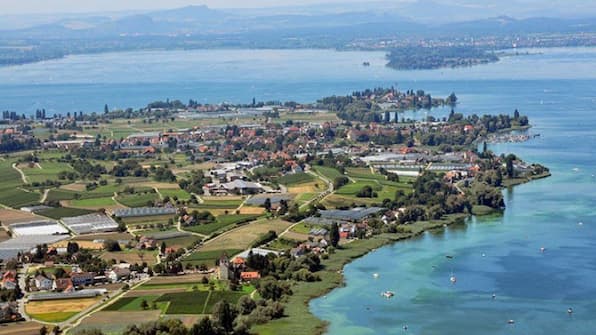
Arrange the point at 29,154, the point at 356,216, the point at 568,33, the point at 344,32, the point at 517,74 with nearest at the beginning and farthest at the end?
the point at 356,216
the point at 29,154
the point at 517,74
the point at 568,33
the point at 344,32

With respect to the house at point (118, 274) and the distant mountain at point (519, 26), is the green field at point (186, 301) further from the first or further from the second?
the distant mountain at point (519, 26)

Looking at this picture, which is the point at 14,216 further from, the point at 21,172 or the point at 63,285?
the point at 63,285

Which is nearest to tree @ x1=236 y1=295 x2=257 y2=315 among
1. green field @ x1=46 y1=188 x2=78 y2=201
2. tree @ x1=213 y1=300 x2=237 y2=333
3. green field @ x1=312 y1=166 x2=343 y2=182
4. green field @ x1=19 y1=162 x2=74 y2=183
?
tree @ x1=213 y1=300 x2=237 y2=333

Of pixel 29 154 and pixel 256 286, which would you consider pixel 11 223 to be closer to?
pixel 256 286

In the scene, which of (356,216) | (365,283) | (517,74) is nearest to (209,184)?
(356,216)

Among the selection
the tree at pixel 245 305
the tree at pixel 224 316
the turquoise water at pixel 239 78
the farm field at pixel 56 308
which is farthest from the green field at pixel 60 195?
the turquoise water at pixel 239 78

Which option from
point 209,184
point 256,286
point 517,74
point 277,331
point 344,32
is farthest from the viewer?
point 344,32

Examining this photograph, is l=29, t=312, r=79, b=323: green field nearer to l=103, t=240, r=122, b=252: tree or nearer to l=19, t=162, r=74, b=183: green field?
l=103, t=240, r=122, b=252: tree

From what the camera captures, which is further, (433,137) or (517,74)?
(517,74)
